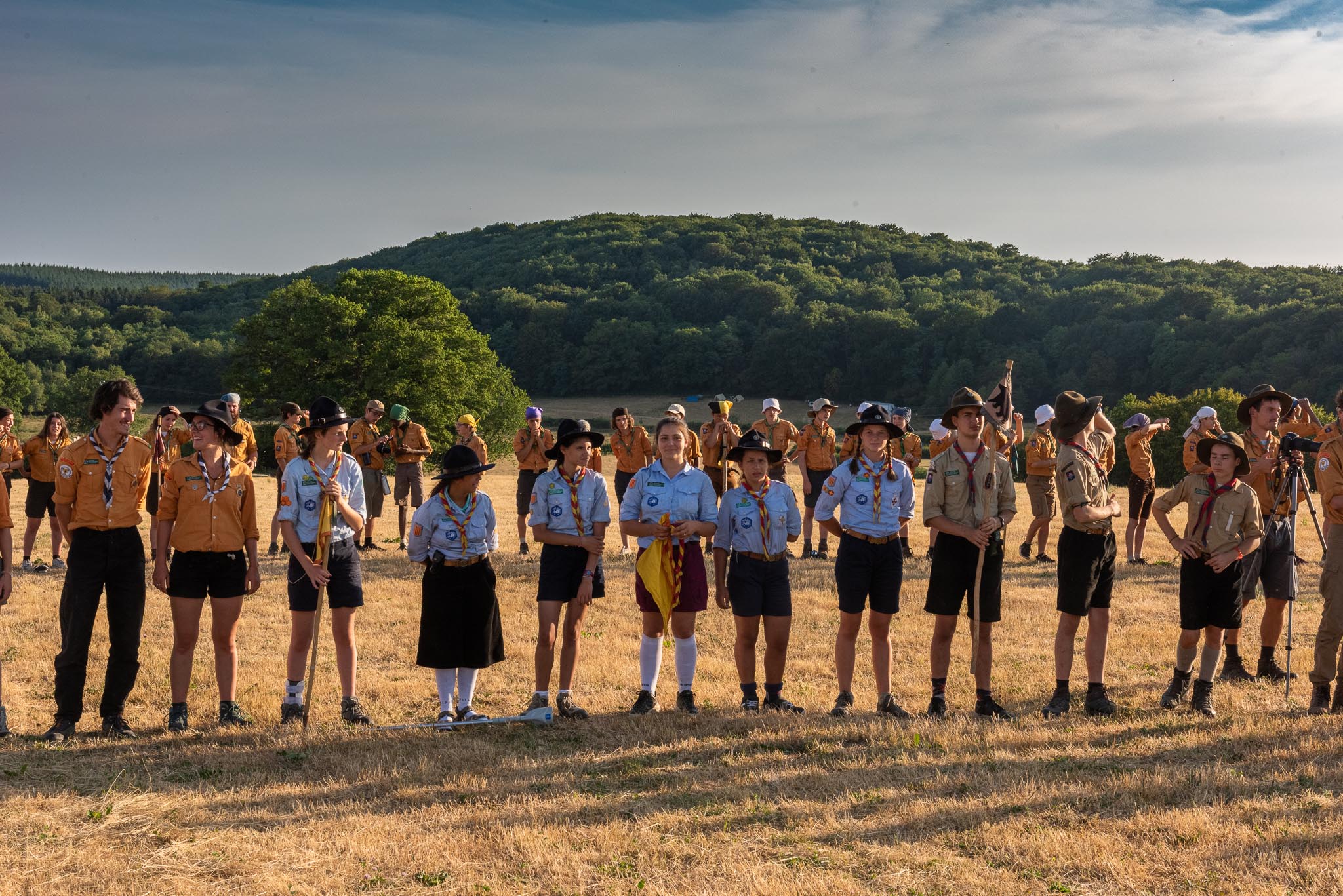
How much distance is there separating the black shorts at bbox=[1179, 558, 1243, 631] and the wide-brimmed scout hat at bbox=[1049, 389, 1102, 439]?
4.47 ft

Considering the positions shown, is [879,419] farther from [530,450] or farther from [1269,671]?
[530,450]

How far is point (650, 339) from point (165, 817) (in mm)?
85487

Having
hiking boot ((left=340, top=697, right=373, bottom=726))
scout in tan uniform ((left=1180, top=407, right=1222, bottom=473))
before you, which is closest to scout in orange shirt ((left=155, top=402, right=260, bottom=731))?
hiking boot ((left=340, top=697, right=373, bottom=726))

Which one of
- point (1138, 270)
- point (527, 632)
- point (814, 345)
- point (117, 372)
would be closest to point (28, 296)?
point (117, 372)

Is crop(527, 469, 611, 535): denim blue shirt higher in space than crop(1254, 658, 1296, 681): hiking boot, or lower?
higher

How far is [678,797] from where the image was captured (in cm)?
570

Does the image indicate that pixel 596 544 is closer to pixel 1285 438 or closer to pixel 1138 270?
pixel 1285 438

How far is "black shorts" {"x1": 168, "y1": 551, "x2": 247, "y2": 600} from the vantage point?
682cm

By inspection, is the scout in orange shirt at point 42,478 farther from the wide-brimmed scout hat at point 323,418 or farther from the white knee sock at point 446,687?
the white knee sock at point 446,687

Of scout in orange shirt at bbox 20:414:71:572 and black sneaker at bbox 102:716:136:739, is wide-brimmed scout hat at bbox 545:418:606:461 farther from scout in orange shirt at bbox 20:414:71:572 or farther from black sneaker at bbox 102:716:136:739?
scout in orange shirt at bbox 20:414:71:572

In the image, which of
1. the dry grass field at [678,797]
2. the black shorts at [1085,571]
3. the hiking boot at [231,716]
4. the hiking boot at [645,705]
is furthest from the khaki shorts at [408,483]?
the black shorts at [1085,571]

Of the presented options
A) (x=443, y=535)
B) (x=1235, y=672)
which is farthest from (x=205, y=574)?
(x=1235, y=672)

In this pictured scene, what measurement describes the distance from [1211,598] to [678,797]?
4.32 metres

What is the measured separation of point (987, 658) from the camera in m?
7.36
